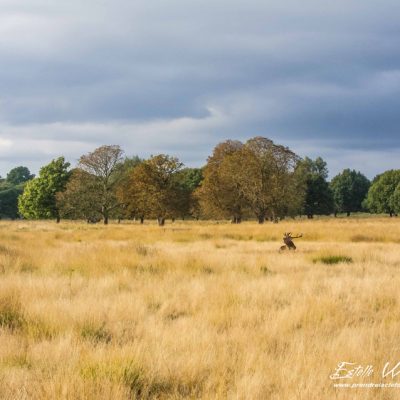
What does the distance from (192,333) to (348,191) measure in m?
106

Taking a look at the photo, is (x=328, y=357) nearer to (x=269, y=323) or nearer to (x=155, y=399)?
(x=269, y=323)

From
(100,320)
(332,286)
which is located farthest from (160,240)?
(100,320)

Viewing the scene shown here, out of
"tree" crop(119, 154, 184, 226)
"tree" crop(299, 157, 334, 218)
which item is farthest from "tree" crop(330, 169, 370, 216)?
"tree" crop(119, 154, 184, 226)

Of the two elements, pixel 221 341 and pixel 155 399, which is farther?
pixel 221 341

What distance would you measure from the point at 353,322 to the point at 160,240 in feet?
58.0

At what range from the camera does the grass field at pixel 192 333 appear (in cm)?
364

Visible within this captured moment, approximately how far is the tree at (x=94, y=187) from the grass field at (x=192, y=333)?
1776 inches

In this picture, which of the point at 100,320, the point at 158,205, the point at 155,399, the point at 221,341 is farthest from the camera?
the point at 158,205

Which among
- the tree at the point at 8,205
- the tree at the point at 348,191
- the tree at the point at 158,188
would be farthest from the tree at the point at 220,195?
the tree at the point at 8,205

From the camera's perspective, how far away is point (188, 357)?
13.8 ft

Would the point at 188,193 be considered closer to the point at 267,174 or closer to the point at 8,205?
the point at 267,174

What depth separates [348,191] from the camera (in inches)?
4107

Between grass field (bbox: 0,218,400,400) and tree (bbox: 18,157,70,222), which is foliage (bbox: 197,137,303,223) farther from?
grass field (bbox: 0,218,400,400)

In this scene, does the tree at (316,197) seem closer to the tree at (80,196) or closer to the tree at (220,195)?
the tree at (220,195)
